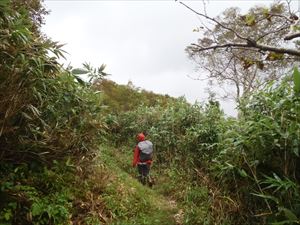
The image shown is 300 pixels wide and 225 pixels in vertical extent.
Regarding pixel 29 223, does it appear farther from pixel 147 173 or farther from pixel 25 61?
pixel 147 173

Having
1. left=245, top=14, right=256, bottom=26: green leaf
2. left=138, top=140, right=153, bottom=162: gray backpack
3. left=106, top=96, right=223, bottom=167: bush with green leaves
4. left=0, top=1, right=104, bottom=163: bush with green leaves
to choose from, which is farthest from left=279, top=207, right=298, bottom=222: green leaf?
left=138, top=140, right=153, bottom=162: gray backpack

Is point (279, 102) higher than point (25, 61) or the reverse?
the reverse

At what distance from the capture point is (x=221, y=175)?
557 centimetres

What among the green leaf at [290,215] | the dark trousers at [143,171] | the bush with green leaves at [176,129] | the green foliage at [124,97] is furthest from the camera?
the green foliage at [124,97]

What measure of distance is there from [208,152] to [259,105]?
4.45m

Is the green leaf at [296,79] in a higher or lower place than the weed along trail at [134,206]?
higher

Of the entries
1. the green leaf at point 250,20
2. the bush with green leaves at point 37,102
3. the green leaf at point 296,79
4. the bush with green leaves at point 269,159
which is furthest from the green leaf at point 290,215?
the bush with green leaves at point 37,102

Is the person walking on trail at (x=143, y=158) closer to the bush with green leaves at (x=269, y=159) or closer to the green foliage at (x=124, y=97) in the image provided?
the bush with green leaves at (x=269, y=159)

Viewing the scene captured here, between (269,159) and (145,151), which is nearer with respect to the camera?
(269,159)

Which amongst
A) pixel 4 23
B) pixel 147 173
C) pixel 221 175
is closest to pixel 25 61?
pixel 4 23

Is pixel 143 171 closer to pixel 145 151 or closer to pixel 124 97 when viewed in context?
pixel 145 151

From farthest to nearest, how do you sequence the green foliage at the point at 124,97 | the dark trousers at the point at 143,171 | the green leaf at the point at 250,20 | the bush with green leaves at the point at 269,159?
the green foliage at the point at 124,97 → the dark trousers at the point at 143,171 → the bush with green leaves at the point at 269,159 → the green leaf at the point at 250,20

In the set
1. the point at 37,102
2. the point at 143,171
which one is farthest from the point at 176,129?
the point at 37,102

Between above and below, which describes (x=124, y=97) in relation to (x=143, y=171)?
above
